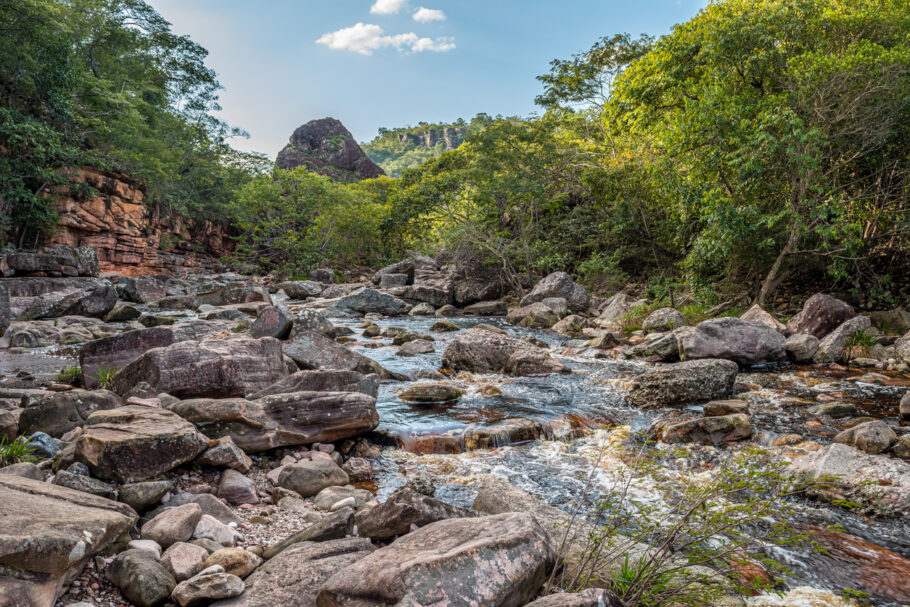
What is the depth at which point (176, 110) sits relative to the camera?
35094mm

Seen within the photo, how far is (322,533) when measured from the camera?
110 inches

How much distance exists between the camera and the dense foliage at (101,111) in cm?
1867

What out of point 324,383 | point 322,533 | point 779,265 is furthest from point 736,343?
point 322,533

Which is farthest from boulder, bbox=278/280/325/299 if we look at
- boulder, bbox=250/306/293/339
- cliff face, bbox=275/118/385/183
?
cliff face, bbox=275/118/385/183

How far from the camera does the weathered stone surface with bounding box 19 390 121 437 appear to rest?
3.95m

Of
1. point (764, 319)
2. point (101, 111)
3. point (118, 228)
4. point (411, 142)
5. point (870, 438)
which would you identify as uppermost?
point (411, 142)

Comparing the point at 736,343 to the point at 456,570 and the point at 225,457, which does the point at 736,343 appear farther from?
the point at 225,457

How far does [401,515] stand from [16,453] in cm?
289

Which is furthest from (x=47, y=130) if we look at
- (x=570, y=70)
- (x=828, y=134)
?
(x=828, y=134)

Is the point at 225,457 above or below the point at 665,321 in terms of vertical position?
above

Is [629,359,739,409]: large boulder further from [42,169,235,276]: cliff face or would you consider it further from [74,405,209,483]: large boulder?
[42,169,235,276]: cliff face

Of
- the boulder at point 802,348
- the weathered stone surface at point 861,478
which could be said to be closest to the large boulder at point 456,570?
the weathered stone surface at point 861,478

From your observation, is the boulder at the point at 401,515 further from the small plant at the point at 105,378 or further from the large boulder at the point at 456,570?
the small plant at the point at 105,378

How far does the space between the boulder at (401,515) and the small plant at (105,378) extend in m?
4.28
